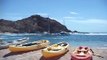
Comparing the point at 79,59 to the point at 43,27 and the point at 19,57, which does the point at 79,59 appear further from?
the point at 43,27

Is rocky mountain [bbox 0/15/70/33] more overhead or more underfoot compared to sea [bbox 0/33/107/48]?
more overhead

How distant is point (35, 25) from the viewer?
70250 millimetres

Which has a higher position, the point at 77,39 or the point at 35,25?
the point at 35,25

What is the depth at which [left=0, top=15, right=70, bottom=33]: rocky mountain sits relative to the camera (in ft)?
215

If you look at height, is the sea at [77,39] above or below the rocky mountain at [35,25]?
below

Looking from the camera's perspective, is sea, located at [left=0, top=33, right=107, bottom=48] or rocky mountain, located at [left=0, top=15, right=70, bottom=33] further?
rocky mountain, located at [left=0, top=15, right=70, bottom=33]

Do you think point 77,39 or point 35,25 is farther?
point 35,25

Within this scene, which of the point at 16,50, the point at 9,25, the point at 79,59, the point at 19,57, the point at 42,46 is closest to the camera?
the point at 79,59

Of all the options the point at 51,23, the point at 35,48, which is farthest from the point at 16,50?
the point at 51,23

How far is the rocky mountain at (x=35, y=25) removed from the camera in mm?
65562

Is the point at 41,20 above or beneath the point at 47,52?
above

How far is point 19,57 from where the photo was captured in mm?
11016

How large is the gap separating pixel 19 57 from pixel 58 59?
6.15 feet

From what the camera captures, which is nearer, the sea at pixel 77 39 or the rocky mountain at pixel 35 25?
the sea at pixel 77 39
